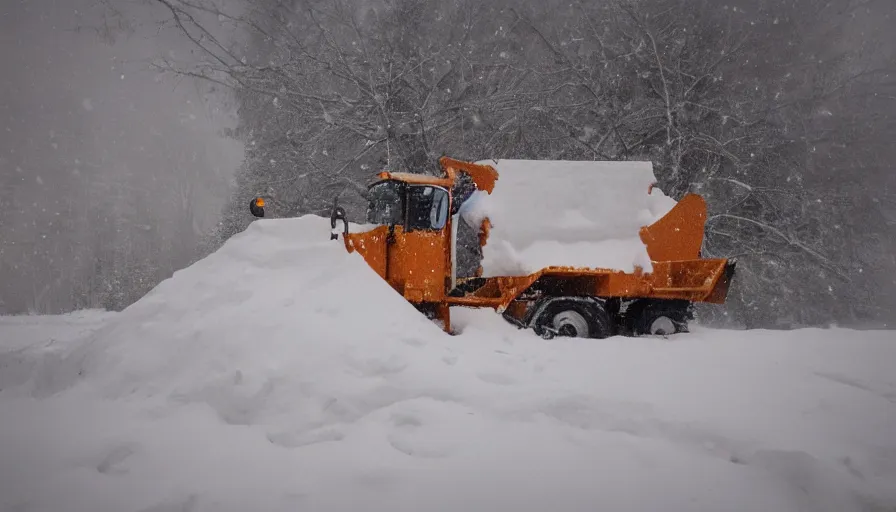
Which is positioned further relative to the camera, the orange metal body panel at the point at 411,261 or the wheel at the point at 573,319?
the wheel at the point at 573,319

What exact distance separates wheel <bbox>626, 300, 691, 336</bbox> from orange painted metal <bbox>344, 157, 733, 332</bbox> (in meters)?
0.24

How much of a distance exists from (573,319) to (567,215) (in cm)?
146

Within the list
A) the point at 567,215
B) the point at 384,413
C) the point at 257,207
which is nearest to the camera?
the point at 384,413

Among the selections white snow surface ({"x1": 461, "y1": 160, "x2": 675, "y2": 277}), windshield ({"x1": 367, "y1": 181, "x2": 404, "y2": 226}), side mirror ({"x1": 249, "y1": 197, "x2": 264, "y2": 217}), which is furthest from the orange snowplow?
side mirror ({"x1": 249, "y1": 197, "x2": 264, "y2": 217})

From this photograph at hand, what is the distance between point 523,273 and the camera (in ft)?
21.7

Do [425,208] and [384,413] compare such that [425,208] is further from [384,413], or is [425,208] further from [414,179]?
[384,413]

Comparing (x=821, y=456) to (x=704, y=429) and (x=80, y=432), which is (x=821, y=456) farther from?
(x=80, y=432)

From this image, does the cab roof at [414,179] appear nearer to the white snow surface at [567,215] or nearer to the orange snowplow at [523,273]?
the orange snowplow at [523,273]

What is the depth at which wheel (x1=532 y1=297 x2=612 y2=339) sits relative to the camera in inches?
263

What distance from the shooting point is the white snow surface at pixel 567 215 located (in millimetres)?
6660

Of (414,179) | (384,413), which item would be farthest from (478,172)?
(384,413)

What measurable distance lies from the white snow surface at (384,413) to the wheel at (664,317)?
177 centimetres

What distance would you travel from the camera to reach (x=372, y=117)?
12281mm

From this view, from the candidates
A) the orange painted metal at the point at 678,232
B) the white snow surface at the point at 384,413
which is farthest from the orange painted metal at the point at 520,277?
the white snow surface at the point at 384,413
